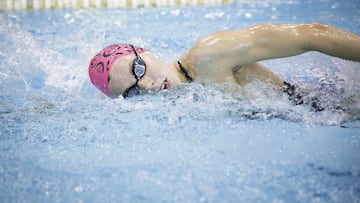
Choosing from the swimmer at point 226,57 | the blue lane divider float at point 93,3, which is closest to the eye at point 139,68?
the swimmer at point 226,57

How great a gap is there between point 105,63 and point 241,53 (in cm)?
82

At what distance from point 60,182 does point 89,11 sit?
179 inches

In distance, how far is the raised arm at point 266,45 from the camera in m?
2.23

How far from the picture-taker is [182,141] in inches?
89.7

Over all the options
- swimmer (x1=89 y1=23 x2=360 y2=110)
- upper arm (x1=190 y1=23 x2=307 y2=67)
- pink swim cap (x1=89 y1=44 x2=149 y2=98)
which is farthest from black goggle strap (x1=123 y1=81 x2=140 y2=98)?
upper arm (x1=190 y1=23 x2=307 y2=67)

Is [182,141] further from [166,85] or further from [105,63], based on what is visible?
[105,63]

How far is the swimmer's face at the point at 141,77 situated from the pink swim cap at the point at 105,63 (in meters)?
0.04

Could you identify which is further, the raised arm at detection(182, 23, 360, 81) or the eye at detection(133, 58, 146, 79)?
the eye at detection(133, 58, 146, 79)

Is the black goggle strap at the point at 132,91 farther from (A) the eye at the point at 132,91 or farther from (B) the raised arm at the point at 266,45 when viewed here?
(B) the raised arm at the point at 266,45

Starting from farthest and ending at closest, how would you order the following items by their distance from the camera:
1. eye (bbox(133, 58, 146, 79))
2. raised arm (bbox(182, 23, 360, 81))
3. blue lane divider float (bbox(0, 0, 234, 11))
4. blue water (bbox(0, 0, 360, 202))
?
blue lane divider float (bbox(0, 0, 234, 11)) → eye (bbox(133, 58, 146, 79)) → raised arm (bbox(182, 23, 360, 81)) → blue water (bbox(0, 0, 360, 202))

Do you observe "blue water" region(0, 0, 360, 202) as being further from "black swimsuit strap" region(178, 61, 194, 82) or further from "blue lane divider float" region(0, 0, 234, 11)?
"blue lane divider float" region(0, 0, 234, 11)

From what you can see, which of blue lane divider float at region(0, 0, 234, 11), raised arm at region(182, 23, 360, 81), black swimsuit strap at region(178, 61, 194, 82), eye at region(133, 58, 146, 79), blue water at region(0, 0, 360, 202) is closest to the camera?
blue water at region(0, 0, 360, 202)

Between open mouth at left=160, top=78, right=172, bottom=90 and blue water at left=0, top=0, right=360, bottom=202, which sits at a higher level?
open mouth at left=160, top=78, right=172, bottom=90

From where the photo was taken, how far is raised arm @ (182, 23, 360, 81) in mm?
2229
